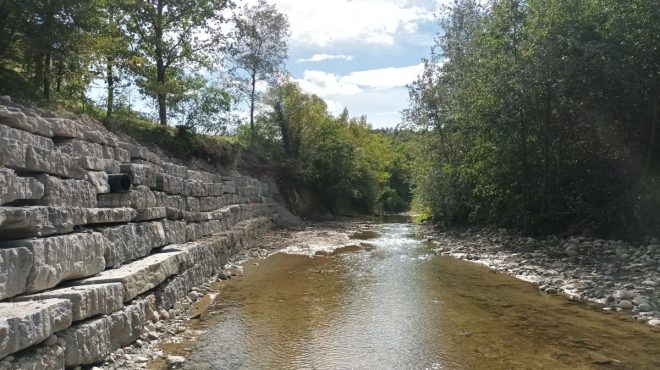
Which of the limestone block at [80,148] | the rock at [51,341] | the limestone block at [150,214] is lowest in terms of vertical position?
the rock at [51,341]

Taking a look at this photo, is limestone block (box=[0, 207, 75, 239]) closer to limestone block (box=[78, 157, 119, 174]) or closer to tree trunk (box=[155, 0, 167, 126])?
limestone block (box=[78, 157, 119, 174])

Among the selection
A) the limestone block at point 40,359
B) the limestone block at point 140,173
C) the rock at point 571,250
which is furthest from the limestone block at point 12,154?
the rock at point 571,250

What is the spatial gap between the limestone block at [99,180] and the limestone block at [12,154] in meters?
1.42

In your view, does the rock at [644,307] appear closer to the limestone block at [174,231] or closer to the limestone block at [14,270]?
the limestone block at [174,231]

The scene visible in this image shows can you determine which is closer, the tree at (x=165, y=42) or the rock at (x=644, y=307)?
the rock at (x=644, y=307)

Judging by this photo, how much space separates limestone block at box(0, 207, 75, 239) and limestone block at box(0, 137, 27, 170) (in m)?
0.56

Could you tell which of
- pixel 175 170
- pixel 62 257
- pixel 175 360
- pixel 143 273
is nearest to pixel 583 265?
pixel 175 360

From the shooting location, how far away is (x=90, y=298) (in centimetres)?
504

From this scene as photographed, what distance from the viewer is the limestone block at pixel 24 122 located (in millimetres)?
5223

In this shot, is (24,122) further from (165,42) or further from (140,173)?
(165,42)

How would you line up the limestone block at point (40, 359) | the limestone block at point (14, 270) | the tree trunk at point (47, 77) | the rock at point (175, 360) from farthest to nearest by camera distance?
the tree trunk at point (47, 77), the rock at point (175, 360), the limestone block at point (14, 270), the limestone block at point (40, 359)

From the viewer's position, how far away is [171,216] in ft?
32.0

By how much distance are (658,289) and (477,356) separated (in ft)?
15.5

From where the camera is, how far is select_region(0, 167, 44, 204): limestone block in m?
4.58
